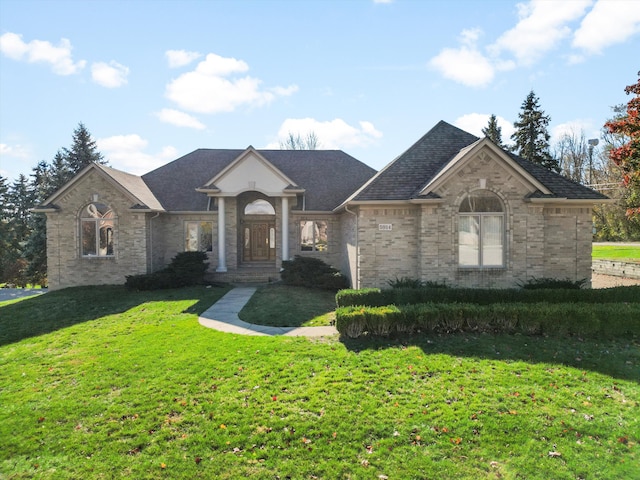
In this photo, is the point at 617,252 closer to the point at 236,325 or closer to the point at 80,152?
the point at 236,325

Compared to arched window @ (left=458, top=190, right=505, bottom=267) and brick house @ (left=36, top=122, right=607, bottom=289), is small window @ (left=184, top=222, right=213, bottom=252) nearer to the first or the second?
brick house @ (left=36, top=122, right=607, bottom=289)

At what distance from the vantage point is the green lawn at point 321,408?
518 centimetres

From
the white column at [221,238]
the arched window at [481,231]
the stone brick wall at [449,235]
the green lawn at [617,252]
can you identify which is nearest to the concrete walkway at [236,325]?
the stone brick wall at [449,235]

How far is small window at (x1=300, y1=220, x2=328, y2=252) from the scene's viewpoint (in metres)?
21.4

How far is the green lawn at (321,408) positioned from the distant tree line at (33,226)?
24689mm

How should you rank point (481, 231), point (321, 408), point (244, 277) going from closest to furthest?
point (321, 408)
point (481, 231)
point (244, 277)

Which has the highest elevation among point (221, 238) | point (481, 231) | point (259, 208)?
point (259, 208)

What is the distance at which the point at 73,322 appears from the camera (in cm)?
1264

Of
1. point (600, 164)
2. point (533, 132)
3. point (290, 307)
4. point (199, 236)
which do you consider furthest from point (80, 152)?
point (600, 164)

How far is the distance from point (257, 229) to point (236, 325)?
39.0ft

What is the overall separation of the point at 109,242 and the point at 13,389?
40.9ft

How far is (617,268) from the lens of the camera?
24391mm

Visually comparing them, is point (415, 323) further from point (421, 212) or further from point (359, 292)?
point (421, 212)

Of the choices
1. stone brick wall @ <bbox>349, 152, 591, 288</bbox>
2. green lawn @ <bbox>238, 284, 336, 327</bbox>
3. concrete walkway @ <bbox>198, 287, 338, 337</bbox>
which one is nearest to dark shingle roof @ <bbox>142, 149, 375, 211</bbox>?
green lawn @ <bbox>238, 284, 336, 327</bbox>
